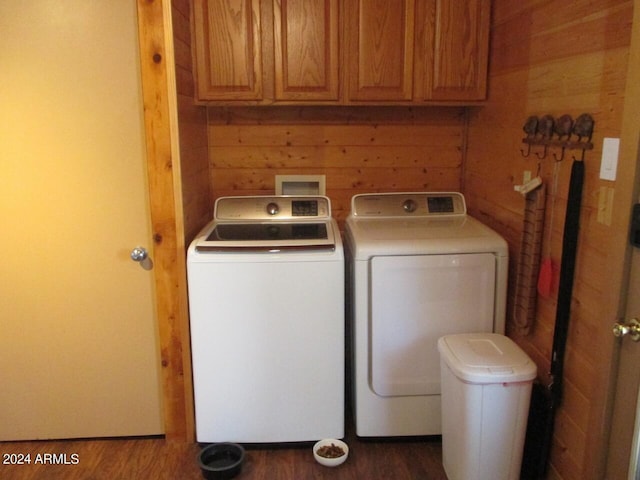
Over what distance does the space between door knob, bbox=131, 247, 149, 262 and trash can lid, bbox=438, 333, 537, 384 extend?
4.09 feet

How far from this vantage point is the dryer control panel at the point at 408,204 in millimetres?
2742

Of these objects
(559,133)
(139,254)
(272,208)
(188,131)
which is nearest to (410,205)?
(272,208)

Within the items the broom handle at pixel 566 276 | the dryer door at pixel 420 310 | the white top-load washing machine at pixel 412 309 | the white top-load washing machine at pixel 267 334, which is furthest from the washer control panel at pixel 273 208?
the broom handle at pixel 566 276

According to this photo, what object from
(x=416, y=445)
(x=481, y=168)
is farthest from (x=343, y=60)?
(x=416, y=445)

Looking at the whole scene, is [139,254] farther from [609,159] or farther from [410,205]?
[609,159]

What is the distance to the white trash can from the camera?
6.08 feet

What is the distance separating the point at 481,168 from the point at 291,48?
3.63 ft

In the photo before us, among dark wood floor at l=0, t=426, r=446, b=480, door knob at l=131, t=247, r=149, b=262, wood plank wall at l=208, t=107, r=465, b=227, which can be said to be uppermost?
wood plank wall at l=208, t=107, r=465, b=227

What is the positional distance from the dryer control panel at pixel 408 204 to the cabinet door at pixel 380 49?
1.61ft

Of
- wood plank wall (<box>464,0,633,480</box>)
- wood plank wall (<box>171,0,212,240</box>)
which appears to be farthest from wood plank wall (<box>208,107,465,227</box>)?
wood plank wall (<box>464,0,633,480</box>)

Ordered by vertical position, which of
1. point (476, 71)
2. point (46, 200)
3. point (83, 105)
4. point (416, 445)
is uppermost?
point (476, 71)

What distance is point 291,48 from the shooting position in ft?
8.19

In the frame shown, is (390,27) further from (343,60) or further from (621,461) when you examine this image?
(621,461)

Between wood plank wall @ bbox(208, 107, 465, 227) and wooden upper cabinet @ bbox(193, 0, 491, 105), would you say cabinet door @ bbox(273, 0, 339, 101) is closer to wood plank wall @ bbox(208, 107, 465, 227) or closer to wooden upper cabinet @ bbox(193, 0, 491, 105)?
wooden upper cabinet @ bbox(193, 0, 491, 105)
